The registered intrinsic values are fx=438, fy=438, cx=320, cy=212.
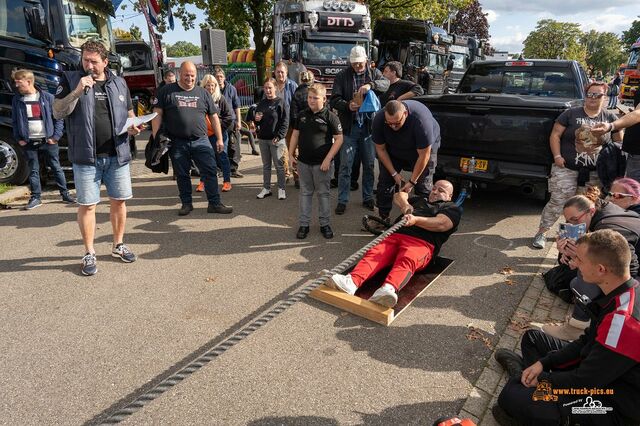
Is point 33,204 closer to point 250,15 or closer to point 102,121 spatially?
point 102,121

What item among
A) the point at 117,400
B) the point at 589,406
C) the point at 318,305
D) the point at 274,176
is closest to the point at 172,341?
the point at 117,400

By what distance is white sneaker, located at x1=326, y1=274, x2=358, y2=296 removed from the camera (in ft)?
12.2

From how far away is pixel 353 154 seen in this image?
6.24 metres

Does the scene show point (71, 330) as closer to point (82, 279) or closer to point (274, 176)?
point (82, 279)

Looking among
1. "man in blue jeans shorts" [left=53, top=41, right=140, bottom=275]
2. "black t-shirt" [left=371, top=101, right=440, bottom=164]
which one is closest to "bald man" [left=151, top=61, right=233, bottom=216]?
"man in blue jeans shorts" [left=53, top=41, right=140, bottom=275]

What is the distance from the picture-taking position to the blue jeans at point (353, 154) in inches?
243

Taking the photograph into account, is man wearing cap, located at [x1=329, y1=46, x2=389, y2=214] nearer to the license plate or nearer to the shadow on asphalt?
the license plate

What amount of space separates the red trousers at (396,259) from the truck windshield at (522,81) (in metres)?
4.28

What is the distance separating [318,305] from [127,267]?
2134 millimetres

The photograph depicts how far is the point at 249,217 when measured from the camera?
614cm

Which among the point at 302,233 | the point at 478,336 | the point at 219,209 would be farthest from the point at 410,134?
the point at 219,209

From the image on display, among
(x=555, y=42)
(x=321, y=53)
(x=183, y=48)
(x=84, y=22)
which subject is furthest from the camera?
(x=183, y=48)

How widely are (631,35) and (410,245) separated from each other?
4436 inches

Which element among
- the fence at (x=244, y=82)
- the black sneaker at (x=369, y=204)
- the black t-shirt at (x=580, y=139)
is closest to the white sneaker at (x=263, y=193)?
the black sneaker at (x=369, y=204)
